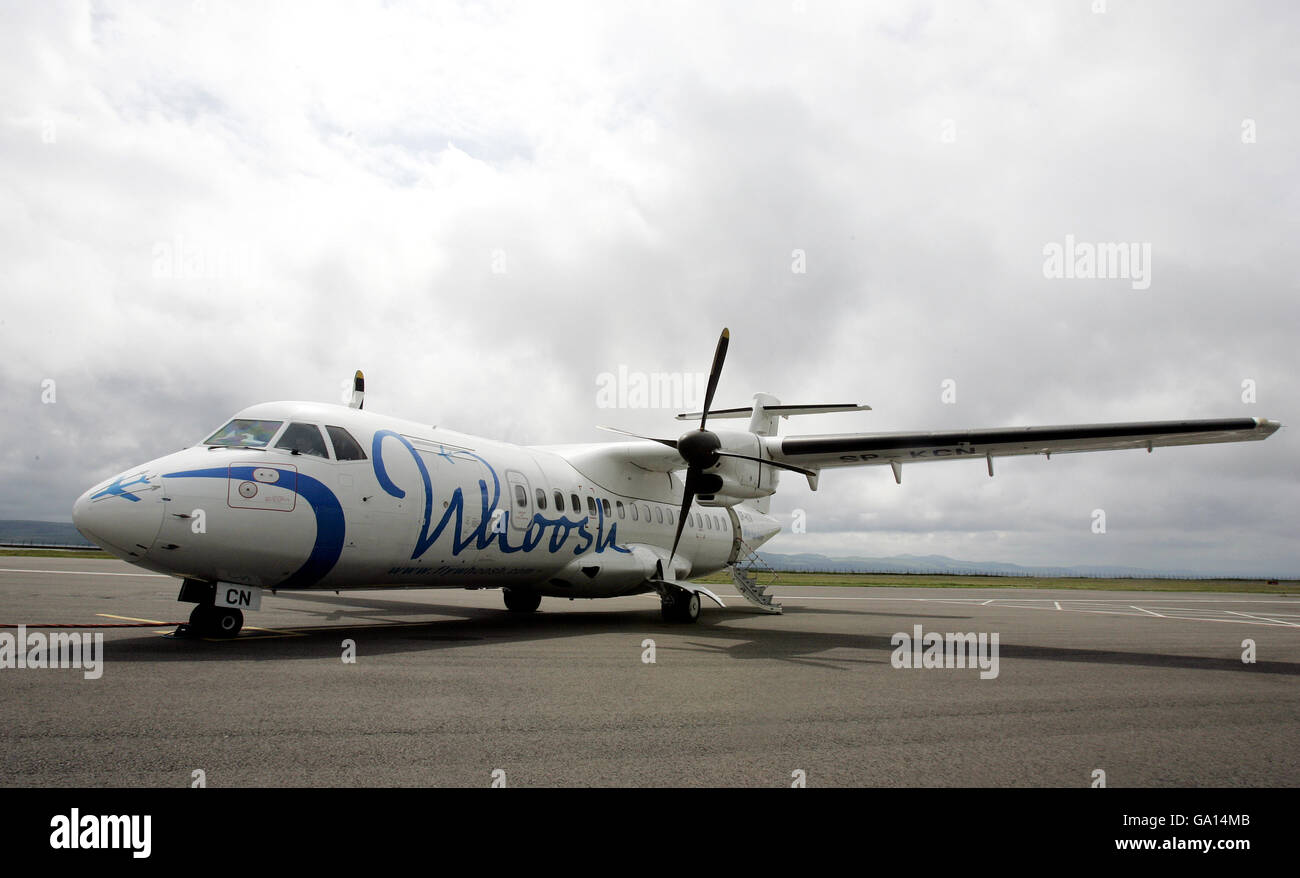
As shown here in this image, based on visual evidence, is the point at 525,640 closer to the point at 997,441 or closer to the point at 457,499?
the point at 457,499

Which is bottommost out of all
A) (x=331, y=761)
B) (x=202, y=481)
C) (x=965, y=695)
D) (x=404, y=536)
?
(x=965, y=695)

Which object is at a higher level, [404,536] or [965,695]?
[404,536]

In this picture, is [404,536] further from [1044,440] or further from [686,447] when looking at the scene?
[1044,440]

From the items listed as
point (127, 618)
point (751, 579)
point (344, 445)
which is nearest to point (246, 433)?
point (344, 445)

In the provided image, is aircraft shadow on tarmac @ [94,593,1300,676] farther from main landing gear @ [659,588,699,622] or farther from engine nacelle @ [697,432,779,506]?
engine nacelle @ [697,432,779,506]

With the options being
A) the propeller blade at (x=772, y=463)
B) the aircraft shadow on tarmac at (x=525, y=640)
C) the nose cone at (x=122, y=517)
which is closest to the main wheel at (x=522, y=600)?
the aircraft shadow on tarmac at (x=525, y=640)

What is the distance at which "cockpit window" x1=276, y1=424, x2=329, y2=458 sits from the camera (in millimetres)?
10961

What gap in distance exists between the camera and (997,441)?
15.1 metres

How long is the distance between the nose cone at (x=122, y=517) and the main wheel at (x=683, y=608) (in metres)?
10.9

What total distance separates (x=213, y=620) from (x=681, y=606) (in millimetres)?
9826

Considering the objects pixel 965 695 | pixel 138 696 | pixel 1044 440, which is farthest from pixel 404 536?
pixel 1044 440

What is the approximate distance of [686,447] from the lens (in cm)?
1609

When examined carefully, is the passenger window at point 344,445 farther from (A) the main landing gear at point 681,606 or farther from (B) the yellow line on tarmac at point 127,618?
(A) the main landing gear at point 681,606
